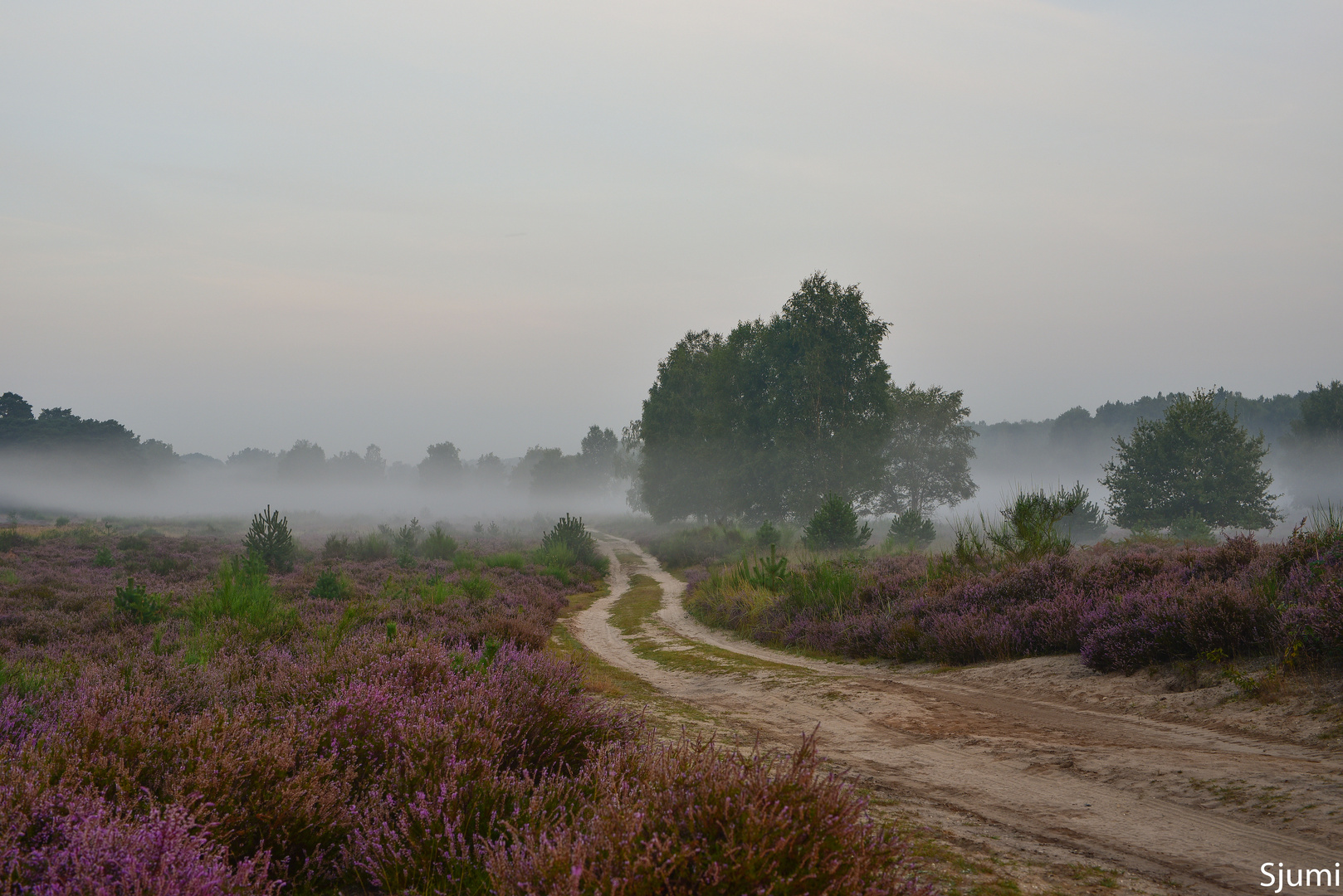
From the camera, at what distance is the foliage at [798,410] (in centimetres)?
3862

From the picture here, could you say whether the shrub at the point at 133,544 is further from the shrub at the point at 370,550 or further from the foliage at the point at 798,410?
the foliage at the point at 798,410

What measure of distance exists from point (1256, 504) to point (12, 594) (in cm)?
4791

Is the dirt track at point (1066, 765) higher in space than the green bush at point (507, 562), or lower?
higher

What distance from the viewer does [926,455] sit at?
53656mm

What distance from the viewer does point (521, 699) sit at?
4375 millimetres

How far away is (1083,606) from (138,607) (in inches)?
564

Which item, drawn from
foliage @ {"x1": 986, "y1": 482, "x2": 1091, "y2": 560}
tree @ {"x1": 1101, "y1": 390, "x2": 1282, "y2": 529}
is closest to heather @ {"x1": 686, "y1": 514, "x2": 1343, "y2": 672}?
foliage @ {"x1": 986, "y1": 482, "x2": 1091, "y2": 560}

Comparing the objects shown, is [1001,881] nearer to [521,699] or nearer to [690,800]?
[690,800]

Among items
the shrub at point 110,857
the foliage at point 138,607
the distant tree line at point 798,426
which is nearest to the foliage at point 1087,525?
the distant tree line at point 798,426

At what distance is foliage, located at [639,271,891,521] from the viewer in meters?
38.6

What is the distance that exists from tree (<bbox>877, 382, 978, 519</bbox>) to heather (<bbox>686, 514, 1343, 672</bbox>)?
4016 centimetres

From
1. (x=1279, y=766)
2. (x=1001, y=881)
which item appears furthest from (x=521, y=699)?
(x=1279, y=766)

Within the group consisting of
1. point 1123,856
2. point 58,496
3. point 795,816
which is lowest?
point 58,496

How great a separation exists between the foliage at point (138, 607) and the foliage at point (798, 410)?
30885 millimetres
